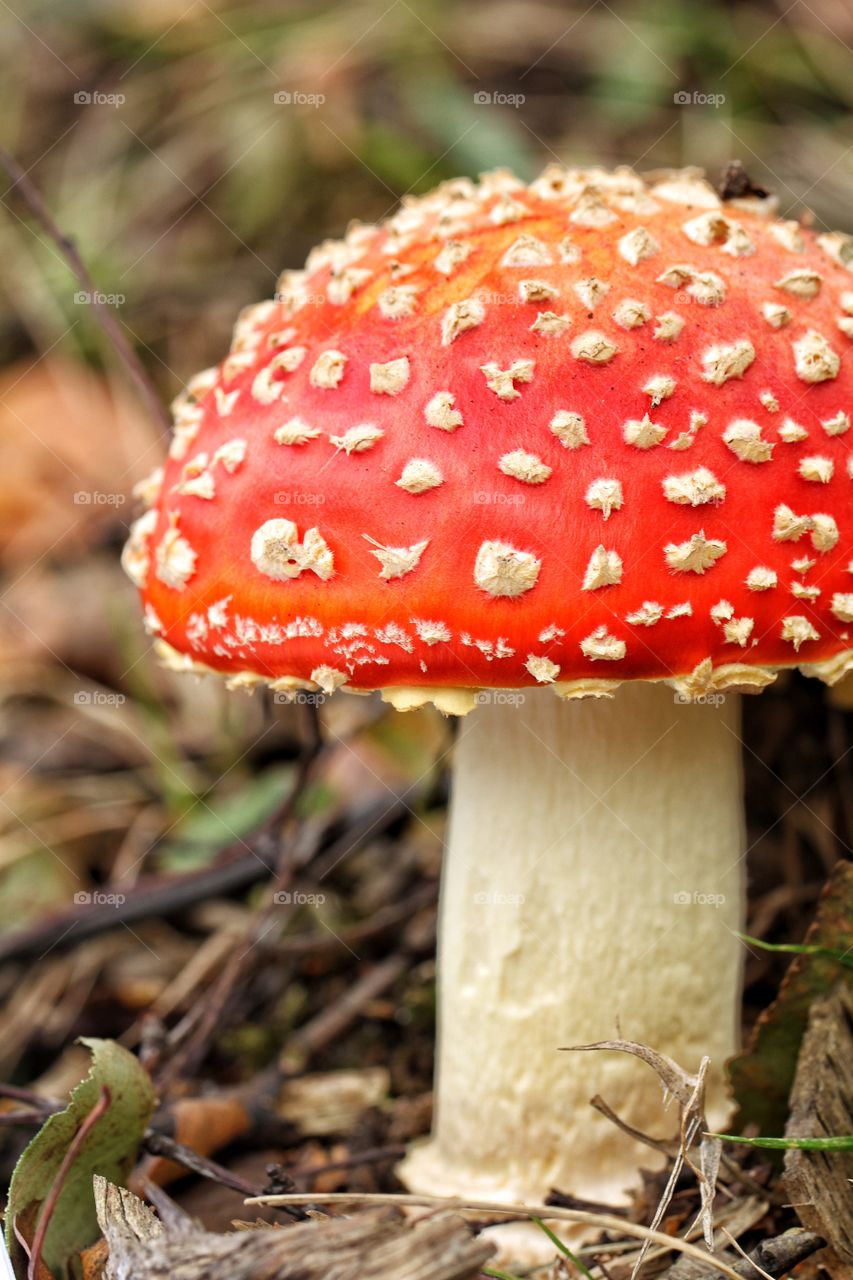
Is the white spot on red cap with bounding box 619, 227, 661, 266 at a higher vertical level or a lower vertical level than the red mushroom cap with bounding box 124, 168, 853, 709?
higher

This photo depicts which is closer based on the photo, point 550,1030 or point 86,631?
point 550,1030

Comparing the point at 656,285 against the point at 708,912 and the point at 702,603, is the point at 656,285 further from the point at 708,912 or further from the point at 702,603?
the point at 708,912

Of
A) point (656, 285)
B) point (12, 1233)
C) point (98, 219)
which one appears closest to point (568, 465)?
point (656, 285)

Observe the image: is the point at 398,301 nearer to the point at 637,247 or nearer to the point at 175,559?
the point at 637,247
